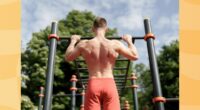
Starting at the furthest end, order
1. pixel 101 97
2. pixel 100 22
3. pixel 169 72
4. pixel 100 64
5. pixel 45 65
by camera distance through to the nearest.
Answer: pixel 169 72 < pixel 45 65 < pixel 100 22 < pixel 100 64 < pixel 101 97

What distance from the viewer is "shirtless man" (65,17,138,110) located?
3725mm

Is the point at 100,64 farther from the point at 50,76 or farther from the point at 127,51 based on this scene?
the point at 50,76

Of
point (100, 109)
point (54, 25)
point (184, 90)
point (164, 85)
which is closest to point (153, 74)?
point (184, 90)

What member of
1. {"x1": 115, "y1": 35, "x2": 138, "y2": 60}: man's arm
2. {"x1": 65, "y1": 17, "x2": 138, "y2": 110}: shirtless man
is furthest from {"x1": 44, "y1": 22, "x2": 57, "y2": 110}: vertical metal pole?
{"x1": 115, "y1": 35, "x2": 138, "y2": 60}: man's arm

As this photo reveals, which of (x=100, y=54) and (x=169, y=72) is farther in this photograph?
(x=169, y=72)

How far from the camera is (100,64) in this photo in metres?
3.85

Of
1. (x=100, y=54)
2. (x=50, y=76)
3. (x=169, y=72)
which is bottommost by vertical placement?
(x=50, y=76)

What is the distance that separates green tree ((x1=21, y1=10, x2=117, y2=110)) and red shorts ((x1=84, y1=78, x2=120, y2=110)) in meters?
19.7

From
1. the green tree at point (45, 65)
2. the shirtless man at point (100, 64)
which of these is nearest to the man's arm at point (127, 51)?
the shirtless man at point (100, 64)

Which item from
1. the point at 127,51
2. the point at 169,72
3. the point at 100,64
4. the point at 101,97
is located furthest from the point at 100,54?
the point at 169,72

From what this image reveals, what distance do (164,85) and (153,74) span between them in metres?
24.6

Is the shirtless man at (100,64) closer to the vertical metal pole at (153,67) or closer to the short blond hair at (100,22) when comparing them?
the short blond hair at (100,22)

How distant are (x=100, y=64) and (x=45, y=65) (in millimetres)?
21072

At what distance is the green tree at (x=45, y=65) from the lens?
2389 centimetres
